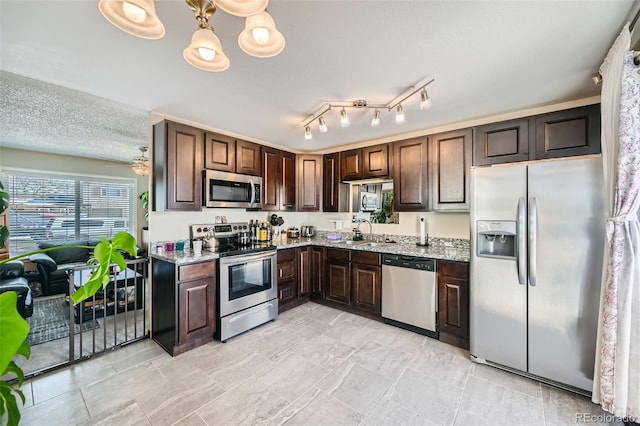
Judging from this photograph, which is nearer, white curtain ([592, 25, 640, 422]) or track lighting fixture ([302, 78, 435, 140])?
white curtain ([592, 25, 640, 422])

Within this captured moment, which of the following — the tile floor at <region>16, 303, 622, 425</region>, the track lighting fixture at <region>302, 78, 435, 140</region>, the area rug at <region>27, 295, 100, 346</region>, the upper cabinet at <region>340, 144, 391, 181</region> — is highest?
the track lighting fixture at <region>302, 78, 435, 140</region>

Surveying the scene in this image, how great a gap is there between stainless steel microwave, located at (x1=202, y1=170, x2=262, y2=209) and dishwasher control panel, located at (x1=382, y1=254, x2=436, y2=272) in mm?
1844

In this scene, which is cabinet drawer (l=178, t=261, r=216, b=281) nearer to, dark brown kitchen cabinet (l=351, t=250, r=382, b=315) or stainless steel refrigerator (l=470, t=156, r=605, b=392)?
dark brown kitchen cabinet (l=351, t=250, r=382, b=315)

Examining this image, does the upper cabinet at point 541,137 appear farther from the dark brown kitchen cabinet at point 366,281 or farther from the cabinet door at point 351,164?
the dark brown kitchen cabinet at point 366,281

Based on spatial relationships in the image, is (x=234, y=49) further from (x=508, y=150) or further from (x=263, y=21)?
(x=508, y=150)

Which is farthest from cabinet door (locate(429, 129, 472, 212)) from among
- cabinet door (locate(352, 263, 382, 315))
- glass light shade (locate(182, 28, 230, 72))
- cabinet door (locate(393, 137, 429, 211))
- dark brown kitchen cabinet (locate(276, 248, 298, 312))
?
glass light shade (locate(182, 28, 230, 72))

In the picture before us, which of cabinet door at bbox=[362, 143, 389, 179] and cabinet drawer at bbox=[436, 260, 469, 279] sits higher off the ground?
cabinet door at bbox=[362, 143, 389, 179]

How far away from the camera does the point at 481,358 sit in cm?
229

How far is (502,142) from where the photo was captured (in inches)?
106

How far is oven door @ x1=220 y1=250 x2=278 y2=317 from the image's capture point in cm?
272

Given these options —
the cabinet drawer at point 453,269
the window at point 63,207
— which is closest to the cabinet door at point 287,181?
the cabinet drawer at point 453,269

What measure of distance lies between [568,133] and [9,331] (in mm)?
3794

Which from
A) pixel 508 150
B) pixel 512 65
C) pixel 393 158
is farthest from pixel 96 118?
pixel 508 150

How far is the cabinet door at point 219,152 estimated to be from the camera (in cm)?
299
